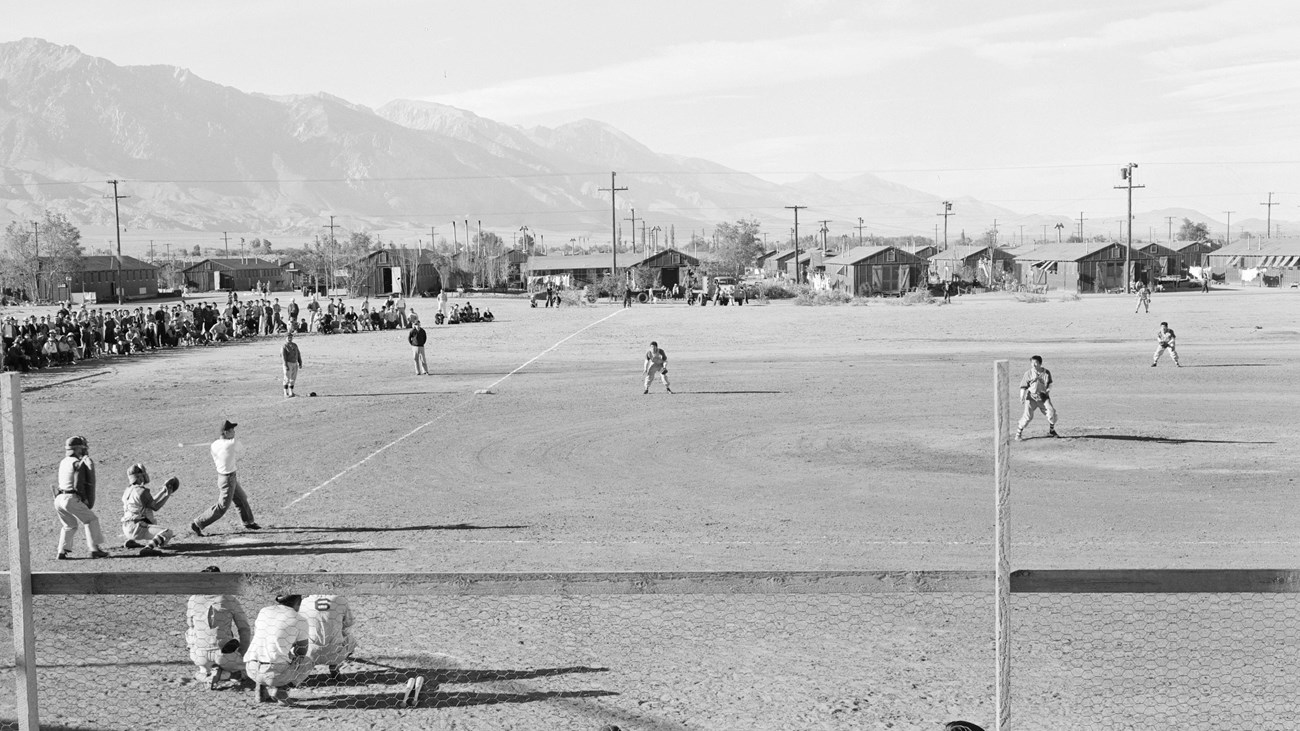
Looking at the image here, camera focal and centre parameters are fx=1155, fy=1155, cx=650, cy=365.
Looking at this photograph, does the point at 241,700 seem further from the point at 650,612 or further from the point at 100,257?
the point at 100,257

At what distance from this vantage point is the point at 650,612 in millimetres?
10438

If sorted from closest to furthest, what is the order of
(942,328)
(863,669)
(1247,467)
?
1. (863,669)
2. (1247,467)
3. (942,328)

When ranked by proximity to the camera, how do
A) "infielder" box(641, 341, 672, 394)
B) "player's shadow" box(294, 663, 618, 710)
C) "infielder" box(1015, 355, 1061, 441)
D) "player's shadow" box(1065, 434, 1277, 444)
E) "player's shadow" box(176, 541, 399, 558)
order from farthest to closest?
"infielder" box(641, 341, 672, 394)
"infielder" box(1015, 355, 1061, 441)
"player's shadow" box(1065, 434, 1277, 444)
"player's shadow" box(176, 541, 399, 558)
"player's shadow" box(294, 663, 618, 710)

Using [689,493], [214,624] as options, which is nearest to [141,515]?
[214,624]

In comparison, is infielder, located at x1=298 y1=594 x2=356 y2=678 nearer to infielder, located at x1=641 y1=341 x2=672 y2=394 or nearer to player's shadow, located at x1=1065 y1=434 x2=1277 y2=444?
player's shadow, located at x1=1065 y1=434 x2=1277 y2=444

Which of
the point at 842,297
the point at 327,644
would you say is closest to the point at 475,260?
the point at 842,297

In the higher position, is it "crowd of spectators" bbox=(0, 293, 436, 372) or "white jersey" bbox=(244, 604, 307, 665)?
"crowd of spectators" bbox=(0, 293, 436, 372)

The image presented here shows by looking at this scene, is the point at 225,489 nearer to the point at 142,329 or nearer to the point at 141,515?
the point at 141,515

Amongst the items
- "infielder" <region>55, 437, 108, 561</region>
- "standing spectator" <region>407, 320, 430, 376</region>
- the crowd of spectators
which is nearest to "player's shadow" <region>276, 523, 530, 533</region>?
"infielder" <region>55, 437, 108, 561</region>

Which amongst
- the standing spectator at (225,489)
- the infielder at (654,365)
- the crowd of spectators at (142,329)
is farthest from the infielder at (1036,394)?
the crowd of spectators at (142,329)

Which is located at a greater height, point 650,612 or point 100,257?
point 100,257

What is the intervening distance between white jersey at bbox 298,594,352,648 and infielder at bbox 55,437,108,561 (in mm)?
6467

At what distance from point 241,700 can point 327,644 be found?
72 centimetres

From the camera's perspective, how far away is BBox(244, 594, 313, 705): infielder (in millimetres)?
8180
